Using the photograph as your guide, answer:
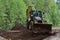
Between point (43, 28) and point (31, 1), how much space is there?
30812mm

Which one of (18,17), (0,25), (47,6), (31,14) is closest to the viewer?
(31,14)

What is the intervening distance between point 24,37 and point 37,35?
803 millimetres

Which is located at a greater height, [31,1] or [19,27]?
[31,1]

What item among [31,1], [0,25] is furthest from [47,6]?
[0,25]

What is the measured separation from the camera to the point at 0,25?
26.8 meters

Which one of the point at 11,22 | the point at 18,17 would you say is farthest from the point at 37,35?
the point at 18,17

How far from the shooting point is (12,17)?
29.3m

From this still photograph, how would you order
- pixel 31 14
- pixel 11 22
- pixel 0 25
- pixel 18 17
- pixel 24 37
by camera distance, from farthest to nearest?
pixel 18 17
pixel 11 22
pixel 0 25
pixel 31 14
pixel 24 37

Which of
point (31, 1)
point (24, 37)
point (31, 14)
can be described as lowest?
point (24, 37)

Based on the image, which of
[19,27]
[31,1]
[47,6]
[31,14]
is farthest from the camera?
[47,6]

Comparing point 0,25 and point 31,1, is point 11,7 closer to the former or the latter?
point 0,25

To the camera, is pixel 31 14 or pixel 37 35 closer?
pixel 37 35

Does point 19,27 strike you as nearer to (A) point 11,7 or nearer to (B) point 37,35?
(B) point 37,35

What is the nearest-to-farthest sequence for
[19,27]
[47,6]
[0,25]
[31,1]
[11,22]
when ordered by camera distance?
[19,27]
[0,25]
[11,22]
[31,1]
[47,6]
